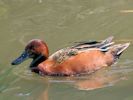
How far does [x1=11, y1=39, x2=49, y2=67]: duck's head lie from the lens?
10.4 m

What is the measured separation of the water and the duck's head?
0.30m

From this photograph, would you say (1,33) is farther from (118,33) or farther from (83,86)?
(83,86)

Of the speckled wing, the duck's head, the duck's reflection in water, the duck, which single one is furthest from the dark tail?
the duck's head

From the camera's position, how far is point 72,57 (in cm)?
1017

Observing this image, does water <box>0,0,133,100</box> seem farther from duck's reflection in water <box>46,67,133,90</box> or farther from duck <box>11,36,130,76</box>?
duck <box>11,36,130,76</box>

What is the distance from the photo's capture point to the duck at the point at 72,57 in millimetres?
10078

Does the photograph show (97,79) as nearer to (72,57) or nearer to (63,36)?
(72,57)

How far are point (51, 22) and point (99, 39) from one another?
68.4 inches

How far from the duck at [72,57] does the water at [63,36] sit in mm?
134

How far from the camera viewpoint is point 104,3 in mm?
13938

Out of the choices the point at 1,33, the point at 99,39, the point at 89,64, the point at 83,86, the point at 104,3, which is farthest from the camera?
the point at 104,3

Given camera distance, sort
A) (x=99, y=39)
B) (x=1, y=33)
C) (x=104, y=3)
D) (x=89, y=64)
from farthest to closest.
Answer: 1. (x=104, y=3)
2. (x=1, y=33)
3. (x=99, y=39)
4. (x=89, y=64)

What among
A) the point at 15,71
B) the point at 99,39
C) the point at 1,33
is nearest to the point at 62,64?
the point at 15,71

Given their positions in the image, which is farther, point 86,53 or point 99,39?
point 99,39
